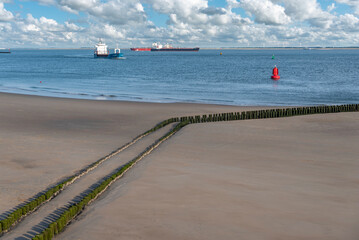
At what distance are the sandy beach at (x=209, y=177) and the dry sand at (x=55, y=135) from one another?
0.07 meters

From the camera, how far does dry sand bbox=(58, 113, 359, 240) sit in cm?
1182

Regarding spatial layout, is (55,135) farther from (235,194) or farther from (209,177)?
(235,194)

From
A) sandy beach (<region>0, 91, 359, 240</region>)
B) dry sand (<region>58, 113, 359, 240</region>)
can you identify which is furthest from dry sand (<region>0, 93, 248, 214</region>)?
dry sand (<region>58, 113, 359, 240</region>)

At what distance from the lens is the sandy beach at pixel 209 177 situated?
1207 centimetres

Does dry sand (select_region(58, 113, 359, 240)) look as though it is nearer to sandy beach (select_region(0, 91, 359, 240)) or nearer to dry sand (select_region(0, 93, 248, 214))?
sandy beach (select_region(0, 91, 359, 240))

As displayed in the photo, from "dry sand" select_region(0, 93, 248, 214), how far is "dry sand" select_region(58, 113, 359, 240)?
131 inches

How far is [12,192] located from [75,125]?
15829 millimetres

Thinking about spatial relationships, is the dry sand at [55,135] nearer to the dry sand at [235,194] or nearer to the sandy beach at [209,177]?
the sandy beach at [209,177]

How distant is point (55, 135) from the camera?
1045 inches

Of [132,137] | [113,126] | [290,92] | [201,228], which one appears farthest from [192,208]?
[290,92]

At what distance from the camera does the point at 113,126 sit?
30.8 meters

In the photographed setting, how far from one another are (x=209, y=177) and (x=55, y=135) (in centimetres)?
1355

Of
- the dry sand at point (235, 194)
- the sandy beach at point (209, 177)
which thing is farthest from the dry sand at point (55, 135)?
the dry sand at point (235, 194)

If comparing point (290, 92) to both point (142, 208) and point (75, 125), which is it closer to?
point (75, 125)
